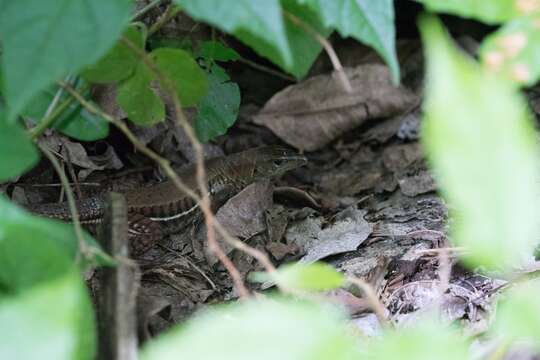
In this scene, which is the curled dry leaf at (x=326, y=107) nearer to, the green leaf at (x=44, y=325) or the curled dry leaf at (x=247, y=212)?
the curled dry leaf at (x=247, y=212)

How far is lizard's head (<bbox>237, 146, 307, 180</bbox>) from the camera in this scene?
459cm

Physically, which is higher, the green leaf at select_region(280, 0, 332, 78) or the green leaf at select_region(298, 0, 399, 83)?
the green leaf at select_region(298, 0, 399, 83)

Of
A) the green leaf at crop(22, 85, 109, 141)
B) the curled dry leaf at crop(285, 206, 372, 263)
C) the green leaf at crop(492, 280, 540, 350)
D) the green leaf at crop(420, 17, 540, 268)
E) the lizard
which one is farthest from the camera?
the lizard

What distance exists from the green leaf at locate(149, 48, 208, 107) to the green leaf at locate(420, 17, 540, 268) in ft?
5.24

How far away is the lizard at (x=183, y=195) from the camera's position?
4.26 meters

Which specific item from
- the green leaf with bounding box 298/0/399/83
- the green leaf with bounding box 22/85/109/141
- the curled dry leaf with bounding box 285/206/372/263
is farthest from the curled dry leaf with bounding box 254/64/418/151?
the green leaf with bounding box 298/0/399/83

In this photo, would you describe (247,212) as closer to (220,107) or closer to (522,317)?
(220,107)

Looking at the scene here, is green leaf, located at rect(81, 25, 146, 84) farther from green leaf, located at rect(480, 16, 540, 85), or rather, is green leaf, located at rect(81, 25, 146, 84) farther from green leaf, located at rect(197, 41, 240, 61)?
green leaf, located at rect(480, 16, 540, 85)

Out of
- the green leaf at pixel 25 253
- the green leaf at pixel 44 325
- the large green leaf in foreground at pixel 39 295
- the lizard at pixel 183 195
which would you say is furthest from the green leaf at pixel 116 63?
the lizard at pixel 183 195

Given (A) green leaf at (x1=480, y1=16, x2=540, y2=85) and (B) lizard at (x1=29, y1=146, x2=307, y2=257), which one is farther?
(B) lizard at (x1=29, y1=146, x2=307, y2=257)

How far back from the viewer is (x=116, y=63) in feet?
7.63

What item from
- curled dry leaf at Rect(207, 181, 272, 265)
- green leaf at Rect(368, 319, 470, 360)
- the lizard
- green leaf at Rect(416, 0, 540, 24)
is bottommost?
the lizard

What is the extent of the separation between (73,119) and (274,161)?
228cm

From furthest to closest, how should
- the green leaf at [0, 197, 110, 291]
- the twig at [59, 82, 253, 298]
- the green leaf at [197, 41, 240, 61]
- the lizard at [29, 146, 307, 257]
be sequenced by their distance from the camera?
the lizard at [29, 146, 307, 257] → the green leaf at [197, 41, 240, 61] → the twig at [59, 82, 253, 298] → the green leaf at [0, 197, 110, 291]
